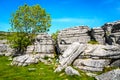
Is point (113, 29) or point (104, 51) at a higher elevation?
point (113, 29)

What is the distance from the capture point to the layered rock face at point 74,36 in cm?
7362

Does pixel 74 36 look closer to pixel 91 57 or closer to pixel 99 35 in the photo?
pixel 99 35

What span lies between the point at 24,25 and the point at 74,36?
23525 millimetres

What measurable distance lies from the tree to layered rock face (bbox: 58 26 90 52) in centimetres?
1456

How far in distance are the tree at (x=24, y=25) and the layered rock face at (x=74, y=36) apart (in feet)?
47.8

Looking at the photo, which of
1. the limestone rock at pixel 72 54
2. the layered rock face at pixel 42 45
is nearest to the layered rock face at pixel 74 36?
the layered rock face at pixel 42 45

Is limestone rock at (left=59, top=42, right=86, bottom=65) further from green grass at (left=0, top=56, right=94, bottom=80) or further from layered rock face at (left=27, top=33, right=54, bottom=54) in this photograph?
layered rock face at (left=27, top=33, right=54, bottom=54)

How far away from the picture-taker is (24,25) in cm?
8738

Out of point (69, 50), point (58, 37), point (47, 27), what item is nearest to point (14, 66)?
point (69, 50)

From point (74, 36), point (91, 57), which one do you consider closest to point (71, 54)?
point (91, 57)

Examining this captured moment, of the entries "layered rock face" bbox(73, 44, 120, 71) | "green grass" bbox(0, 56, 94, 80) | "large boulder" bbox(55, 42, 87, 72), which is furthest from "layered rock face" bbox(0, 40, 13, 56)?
"layered rock face" bbox(73, 44, 120, 71)

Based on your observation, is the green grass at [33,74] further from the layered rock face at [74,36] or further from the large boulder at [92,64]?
the layered rock face at [74,36]

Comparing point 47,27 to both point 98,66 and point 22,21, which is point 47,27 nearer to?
point 22,21

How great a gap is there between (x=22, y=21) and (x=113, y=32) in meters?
38.0
